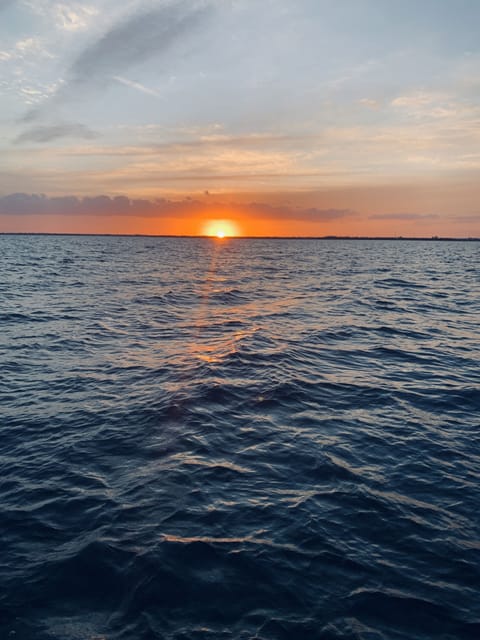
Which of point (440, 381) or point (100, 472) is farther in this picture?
point (440, 381)

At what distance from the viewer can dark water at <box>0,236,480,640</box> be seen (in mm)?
6246

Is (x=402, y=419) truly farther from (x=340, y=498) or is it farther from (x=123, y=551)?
(x=123, y=551)

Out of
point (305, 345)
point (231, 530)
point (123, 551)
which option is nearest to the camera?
point (123, 551)

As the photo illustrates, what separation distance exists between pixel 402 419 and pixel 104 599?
32.0 feet

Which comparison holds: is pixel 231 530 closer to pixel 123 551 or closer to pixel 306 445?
pixel 123 551

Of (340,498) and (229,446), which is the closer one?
(340,498)

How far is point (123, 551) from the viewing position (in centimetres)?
730

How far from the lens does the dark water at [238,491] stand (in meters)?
6.25

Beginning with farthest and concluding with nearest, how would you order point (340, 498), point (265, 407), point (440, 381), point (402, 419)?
point (440, 381)
point (265, 407)
point (402, 419)
point (340, 498)

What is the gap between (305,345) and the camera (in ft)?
71.2

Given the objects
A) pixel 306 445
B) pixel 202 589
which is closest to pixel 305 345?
pixel 306 445

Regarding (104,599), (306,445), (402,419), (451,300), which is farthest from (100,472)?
(451,300)

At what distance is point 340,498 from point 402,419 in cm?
498

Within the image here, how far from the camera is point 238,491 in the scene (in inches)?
360
